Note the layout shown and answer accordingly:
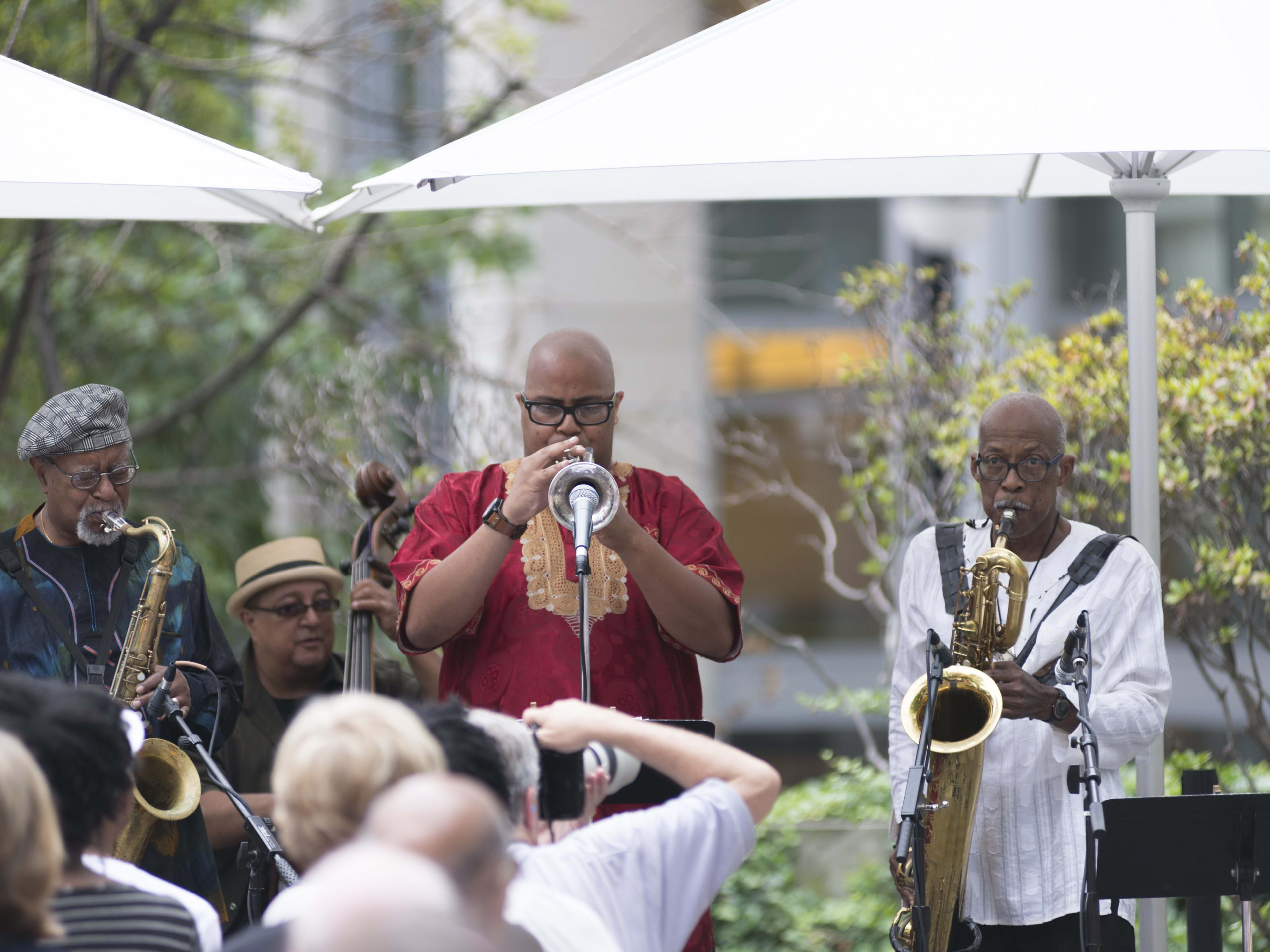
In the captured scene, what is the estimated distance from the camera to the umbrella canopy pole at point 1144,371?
4.15 m

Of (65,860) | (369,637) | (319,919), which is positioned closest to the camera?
(319,919)

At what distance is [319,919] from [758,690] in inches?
363

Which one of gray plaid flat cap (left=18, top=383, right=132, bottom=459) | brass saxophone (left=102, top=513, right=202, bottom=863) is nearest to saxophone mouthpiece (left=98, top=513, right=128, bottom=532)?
brass saxophone (left=102, top=513, right=202, bottom=863)

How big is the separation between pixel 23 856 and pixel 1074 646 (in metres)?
2.28

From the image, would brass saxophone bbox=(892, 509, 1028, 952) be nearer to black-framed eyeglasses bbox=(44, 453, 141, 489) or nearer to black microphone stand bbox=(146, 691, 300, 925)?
black microphone stand bbox=(146, 691, 300, 925)

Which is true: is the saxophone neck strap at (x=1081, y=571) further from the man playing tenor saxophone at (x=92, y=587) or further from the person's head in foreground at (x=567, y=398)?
the man playing tenor saxophone at (x=92, y=587)

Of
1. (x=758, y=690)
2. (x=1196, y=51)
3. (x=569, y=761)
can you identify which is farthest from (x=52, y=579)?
(x=758, y=690)

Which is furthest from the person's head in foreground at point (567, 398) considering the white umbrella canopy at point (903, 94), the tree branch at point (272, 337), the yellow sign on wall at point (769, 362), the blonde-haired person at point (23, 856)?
the yellow sign on wall at point (769, 362)

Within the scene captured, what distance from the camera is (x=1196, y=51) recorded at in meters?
3.38

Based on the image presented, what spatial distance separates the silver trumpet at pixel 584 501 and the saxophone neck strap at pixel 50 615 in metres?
1.30

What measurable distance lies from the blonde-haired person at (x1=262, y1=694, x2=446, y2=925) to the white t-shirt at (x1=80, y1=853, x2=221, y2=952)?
0.45 m

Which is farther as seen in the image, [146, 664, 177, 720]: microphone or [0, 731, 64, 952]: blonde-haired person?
[146, 664, 177, 720]: microphone

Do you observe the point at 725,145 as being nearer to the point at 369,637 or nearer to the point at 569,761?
the point at 569,761

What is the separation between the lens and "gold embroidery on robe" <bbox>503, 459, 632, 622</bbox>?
145 inches
